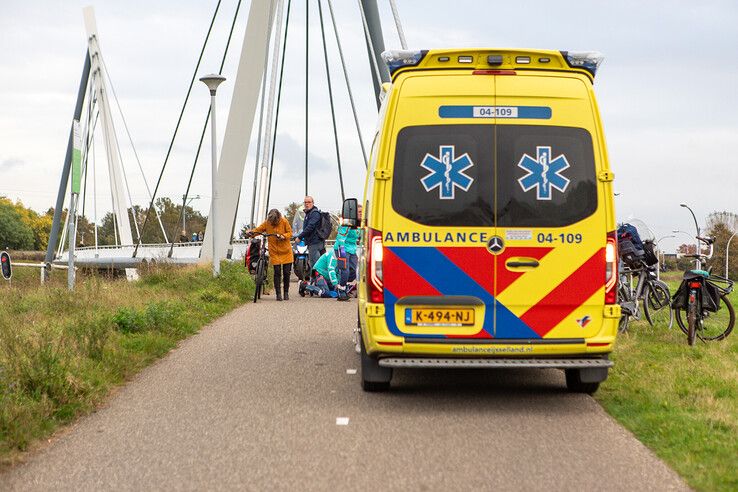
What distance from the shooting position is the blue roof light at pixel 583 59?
717cm

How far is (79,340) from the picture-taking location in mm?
8719

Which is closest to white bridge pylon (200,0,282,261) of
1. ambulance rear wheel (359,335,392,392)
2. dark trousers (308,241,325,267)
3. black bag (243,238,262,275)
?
black bag (243,238,262,275)

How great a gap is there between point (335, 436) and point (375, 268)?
1.39m

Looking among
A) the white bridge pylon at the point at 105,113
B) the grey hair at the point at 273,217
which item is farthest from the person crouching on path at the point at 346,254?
the white bridge pylon at the point at 105,113

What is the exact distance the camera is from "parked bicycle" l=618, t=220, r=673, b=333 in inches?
462

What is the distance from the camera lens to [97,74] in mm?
42594

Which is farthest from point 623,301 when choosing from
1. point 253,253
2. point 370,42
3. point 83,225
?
point 83,225

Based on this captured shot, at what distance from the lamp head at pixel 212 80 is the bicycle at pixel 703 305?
534 inches

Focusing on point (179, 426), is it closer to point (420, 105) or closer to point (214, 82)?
point (420, 105)

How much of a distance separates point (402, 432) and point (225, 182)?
18627 millimetres

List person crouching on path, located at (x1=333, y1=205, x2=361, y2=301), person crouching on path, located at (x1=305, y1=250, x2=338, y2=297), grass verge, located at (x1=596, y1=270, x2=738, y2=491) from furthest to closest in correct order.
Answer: person crouching on path, located at (x1=305, y1=250, x2=338, y2=297) < person crouching on path, located at (x1=333, y1=205, x2=361, y2=301) < grass verge, located at (x1=596, y1=270, x2=738, y2=491)

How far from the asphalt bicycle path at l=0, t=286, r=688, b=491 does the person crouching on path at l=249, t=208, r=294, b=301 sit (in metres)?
7.69

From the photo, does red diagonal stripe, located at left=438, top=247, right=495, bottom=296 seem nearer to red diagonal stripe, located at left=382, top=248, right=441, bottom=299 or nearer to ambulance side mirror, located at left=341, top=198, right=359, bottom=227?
red diagonal stripe, located at left=382, top=248, right=441, bottom=299

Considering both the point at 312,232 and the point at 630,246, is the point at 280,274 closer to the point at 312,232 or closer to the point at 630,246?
the point at 312,232
